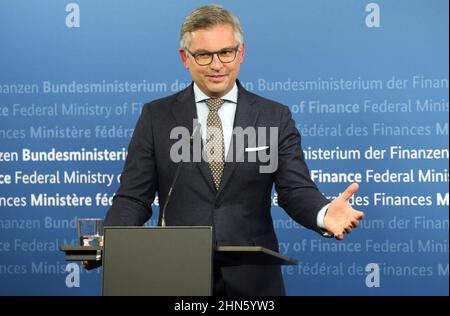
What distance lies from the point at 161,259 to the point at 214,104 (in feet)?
3.85

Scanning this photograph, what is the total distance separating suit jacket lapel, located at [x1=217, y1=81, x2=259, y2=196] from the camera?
3703mm

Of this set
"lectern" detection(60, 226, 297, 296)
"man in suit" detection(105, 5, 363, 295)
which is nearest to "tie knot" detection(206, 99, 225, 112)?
"man in suit" detection(105, 5, 363, 295)

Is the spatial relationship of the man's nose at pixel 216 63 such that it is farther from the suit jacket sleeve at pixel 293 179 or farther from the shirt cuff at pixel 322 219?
the shirt cuff at pixel 322 219

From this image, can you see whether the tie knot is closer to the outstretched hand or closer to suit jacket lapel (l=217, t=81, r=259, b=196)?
suit jacket lapel (l=217, t=81, r=259, b=196)

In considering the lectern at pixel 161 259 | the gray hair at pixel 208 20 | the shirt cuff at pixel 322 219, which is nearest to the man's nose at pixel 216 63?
the gray hair at pixel 208 20

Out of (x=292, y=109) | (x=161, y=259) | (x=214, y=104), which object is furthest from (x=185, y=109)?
(x=292, y=109)

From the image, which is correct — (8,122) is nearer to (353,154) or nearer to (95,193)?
(95,193)

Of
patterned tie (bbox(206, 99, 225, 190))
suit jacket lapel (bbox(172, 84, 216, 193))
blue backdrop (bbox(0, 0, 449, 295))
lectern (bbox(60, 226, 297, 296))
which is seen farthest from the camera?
blue backdrop (bbox(0, 0, 449, 295))

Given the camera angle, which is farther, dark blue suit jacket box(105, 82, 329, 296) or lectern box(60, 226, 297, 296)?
dark blue suit jacket box(105, 82, 329, 296)

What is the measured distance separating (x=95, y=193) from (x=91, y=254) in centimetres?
233

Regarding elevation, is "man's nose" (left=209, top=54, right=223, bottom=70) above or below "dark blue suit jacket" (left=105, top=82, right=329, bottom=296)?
above

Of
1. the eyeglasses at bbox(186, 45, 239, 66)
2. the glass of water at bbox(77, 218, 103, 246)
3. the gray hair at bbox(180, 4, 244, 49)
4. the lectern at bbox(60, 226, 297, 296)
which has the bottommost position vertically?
the lectern at bbox(60, 226, 297, 296)

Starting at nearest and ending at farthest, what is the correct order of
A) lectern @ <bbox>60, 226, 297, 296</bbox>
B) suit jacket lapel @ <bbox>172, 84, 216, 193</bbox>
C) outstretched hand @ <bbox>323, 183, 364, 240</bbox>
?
Answer: lectern @ <bbox>60, 226, 297, 296</bbox>
outstretched hand @ <bbox>323, 183, 364, 240</bbox>
suit jacket lapel @ <bbox>172, 84, 216, 193</bbox>
